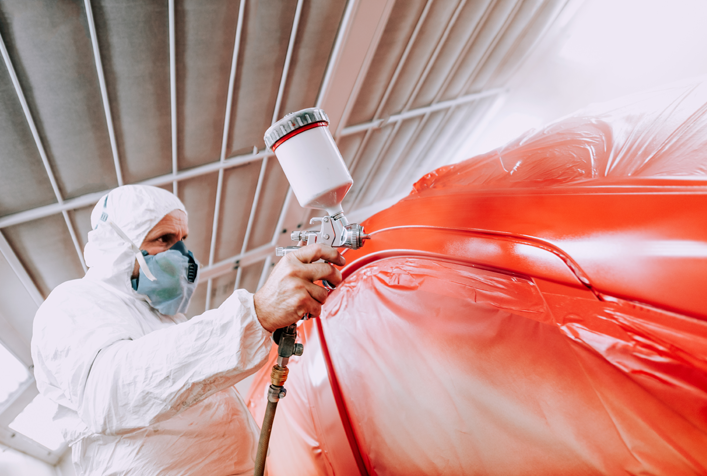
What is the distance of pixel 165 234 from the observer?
4.27ft

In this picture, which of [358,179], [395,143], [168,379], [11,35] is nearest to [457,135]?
[395,143]

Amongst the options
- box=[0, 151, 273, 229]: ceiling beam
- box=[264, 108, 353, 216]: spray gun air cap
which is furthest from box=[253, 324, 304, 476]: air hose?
box=[0, 151, 273, 229]: ceiling beam

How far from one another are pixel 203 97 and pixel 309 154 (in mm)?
1363

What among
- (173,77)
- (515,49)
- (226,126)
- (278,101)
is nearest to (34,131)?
(173,77)

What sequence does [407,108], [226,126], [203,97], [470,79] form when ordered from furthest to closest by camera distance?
[470,79], [407,108], [226,126], [203,97]

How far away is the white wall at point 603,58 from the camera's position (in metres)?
1.67

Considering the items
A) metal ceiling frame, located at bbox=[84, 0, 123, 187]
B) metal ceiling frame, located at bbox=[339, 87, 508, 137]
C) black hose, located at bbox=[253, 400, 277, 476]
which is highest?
metal ceiling frame, located at bbox=[84, 0, 123, 187]

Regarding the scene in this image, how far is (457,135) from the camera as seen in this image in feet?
11.2

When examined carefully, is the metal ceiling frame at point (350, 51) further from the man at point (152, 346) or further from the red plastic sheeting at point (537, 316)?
the red plastic sheeting at point (537, 316)

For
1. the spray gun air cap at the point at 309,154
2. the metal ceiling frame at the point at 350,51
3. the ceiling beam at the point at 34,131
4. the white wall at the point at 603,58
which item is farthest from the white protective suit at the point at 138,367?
the white wall at the point at 603,58

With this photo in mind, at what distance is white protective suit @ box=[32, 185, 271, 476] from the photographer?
2.24 ft

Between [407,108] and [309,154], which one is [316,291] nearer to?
[309,154]

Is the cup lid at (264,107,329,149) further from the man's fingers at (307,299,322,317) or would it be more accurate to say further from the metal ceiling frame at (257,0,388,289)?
the metal ceiling frame at (257,0,388,289)

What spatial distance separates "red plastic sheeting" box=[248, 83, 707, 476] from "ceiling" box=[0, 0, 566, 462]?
4.12ft
